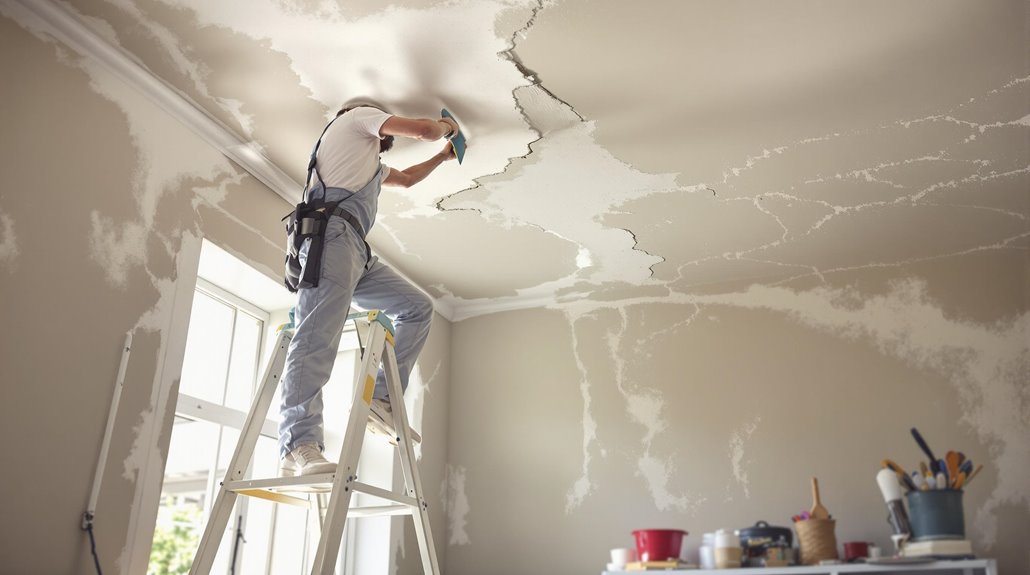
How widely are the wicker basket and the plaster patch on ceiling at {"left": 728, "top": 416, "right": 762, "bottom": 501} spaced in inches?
17.3

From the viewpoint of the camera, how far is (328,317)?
1962 millimetres

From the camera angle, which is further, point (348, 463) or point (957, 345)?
point (957, 345)

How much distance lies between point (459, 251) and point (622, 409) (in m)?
1.03

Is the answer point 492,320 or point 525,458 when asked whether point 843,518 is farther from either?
point 492,320

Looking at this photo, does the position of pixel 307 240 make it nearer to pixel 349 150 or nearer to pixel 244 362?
pixel 349 150

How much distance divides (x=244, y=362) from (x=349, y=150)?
114 cm

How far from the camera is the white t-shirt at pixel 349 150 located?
85.5 inches

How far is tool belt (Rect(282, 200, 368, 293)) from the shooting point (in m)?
1.98

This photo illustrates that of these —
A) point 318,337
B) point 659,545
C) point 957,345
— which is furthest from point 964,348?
point 318,337

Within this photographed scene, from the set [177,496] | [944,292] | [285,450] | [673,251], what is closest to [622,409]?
[673,251]

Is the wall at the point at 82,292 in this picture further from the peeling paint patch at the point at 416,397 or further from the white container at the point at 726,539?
the white container at the point at 726,539

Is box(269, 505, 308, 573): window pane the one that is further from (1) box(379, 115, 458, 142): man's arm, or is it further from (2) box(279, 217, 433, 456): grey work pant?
(1) box(379, 115, 458, 142): man's arm

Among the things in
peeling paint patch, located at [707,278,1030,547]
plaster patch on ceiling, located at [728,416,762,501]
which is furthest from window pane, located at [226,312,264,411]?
peeling paint patch, located at [707,278,1030,547]

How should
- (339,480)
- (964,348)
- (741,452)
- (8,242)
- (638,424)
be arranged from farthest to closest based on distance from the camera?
(638,424) → (741,452) → (964,348) → (8,242) → (339,480)
